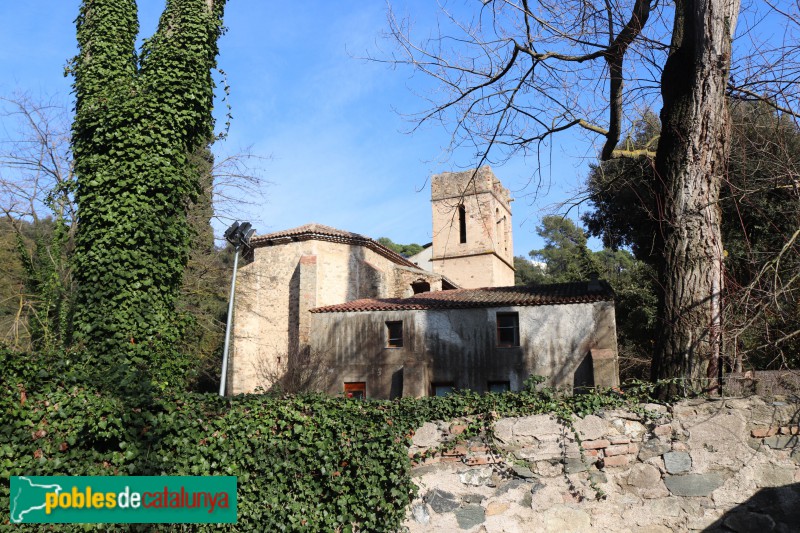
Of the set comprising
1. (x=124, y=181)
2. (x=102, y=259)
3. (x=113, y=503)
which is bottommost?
(x=113, y=503)

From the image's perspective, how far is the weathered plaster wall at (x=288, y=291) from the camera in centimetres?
2562

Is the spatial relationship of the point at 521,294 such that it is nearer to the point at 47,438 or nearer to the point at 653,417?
the point at 653,417

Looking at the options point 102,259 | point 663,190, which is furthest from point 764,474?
point 102,259

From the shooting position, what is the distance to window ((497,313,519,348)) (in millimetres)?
19531

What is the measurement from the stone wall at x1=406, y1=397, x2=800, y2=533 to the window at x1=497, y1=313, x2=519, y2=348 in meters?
13.7

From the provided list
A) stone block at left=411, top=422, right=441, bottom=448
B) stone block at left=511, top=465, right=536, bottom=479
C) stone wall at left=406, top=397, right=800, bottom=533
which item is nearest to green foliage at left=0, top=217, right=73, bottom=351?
stone block at left=411, top=422, right=441, bottom=448

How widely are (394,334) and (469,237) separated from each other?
16.7 meters

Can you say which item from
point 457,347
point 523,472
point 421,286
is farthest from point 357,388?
point 523,472

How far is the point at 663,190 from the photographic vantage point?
7.20 m

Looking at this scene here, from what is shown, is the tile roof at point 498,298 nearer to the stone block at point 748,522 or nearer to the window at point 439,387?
the window at point 439,387

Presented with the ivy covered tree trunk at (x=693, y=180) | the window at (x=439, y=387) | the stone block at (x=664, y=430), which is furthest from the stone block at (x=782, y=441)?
the window at (x=439, y=387)

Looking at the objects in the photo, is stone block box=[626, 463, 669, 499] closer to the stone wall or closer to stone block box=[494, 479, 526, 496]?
the stone wall

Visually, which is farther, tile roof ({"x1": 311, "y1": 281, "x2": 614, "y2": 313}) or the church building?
tile roof ({"x1": 311, "y1": 281, "x2": 614, "y2": 313})

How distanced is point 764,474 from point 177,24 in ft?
34.3
